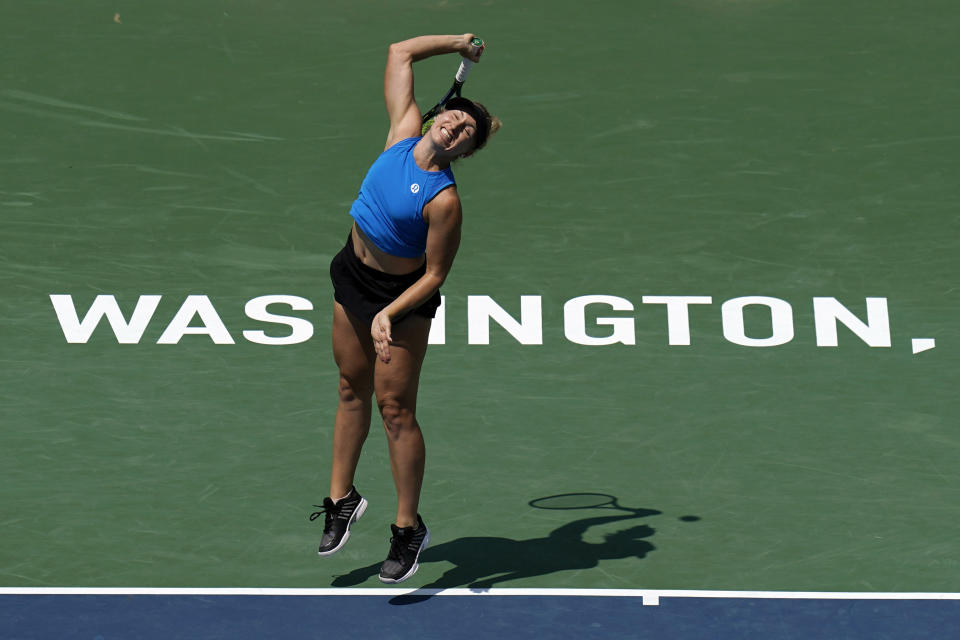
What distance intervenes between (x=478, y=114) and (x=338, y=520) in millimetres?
2200

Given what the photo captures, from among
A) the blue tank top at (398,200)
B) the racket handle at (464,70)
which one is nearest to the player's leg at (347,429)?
the blue tank top at (398,200)

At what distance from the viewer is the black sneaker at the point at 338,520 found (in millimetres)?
8453

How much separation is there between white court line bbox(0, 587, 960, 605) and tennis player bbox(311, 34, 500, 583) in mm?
257

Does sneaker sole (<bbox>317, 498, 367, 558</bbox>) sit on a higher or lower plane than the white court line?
higher

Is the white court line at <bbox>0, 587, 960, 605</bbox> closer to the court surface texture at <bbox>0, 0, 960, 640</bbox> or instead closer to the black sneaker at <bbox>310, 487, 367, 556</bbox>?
the court surface texture at <bbox>0, 0, 960, 640</bbox>

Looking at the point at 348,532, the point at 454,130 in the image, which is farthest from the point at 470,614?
the point at 454,130

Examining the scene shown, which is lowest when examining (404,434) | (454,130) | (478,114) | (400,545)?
(400,545)

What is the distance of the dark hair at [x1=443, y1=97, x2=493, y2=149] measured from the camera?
7793 mm

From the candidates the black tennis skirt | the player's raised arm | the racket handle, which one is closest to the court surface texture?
the black tennis skirt

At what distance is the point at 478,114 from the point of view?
780 cm

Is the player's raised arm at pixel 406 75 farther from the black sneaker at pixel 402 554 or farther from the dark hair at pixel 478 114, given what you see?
the black sneaker at pixel 402 554

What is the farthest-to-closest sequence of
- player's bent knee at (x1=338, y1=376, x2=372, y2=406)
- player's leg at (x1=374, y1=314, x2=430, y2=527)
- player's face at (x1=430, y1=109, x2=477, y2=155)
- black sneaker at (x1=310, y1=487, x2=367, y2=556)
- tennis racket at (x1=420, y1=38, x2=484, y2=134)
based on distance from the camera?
black sneaker at (x1=310, y1=487, x2=367, y2=556) < player's bent knee at (x1=338, y1=376, x2=372, y2=406) < tennis racket at (x1=420, y1=38, x2=484, y2=134) < player's leg at (x1=374, y1=314, x2=430, y2=527) < player's face at (x1=430, y1=109, x2=477, y2=155)

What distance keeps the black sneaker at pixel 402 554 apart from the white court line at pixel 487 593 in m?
0.09

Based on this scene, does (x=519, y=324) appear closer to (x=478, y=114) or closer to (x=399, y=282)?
(x=399, y=282)
